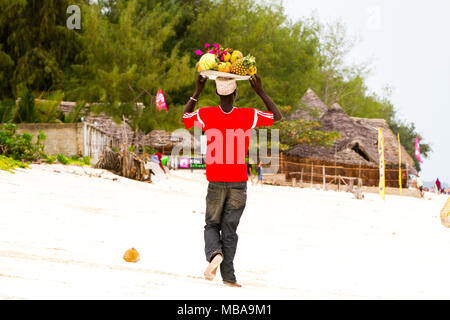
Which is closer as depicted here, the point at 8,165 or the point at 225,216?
the point at 225,216

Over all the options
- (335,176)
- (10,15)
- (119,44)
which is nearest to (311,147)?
(335,176)

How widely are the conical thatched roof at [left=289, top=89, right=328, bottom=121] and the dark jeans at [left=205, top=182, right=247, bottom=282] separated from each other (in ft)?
96.2

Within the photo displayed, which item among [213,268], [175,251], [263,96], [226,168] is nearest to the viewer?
[213,268]

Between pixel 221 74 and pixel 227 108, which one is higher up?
pixel 221 74

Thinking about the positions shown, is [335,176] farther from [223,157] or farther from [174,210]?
[223,157]

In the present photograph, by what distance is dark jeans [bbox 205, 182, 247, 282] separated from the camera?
3414mm

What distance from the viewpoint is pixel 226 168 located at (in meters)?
3.42

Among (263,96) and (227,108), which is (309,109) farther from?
(227,108)

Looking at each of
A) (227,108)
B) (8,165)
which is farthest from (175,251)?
(8,165)

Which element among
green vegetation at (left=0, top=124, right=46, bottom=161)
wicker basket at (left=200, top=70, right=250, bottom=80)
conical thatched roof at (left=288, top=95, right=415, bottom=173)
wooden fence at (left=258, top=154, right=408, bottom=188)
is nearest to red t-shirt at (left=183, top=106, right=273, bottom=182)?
wicker basket at (left=200, top=70, right=250, bottom=80)

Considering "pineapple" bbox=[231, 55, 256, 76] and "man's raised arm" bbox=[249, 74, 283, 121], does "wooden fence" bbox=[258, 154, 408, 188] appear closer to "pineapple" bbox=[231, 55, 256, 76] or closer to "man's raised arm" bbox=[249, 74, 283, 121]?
"man's raised arm" bbox=[249, 74, 283, 121]

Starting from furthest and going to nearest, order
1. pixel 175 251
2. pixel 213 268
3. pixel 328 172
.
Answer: pixel 328 172 < pixel 175 251 < pixel 213 268

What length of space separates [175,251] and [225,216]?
157 cm

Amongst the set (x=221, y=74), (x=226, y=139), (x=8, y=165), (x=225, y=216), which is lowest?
(x=225, y=216)
